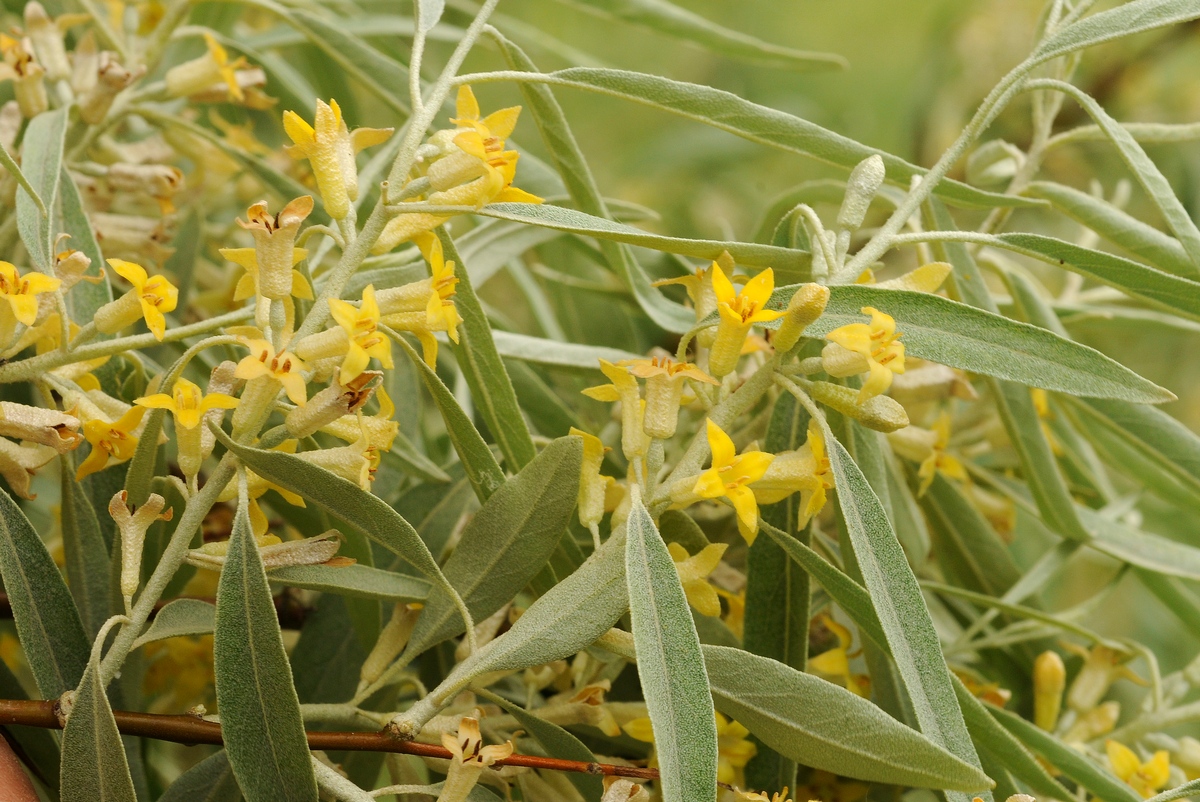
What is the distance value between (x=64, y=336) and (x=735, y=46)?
0.63 metres

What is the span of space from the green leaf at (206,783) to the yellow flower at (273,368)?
0.22 m

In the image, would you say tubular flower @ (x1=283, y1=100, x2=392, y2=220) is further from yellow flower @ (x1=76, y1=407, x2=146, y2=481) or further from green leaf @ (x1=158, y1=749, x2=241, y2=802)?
green leaf @ (x1=158, y1=749, x2=241, y2=802)

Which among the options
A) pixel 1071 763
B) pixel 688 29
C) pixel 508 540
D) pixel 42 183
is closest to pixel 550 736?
pixel 508 540

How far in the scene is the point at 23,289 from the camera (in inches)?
19.1

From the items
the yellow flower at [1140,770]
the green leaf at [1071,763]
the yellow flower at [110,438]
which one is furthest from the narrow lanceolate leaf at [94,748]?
the yellow flower at [1140,770]

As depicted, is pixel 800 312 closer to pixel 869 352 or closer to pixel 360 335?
pixel 869 352

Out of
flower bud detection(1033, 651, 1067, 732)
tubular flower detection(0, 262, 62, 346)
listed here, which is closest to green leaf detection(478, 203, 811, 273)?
tubular flower detection(0, 262, 62, 346)

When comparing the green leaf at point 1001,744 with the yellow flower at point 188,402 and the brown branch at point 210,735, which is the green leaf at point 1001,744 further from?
the yellow flower at point 188,402

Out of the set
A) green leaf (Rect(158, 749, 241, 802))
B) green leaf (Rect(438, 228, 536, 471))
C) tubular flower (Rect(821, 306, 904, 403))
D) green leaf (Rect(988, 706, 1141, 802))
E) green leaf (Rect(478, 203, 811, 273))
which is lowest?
green leaf (Rect(158, 749, 241, 802))

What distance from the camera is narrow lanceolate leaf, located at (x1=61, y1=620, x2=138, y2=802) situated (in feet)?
1.47

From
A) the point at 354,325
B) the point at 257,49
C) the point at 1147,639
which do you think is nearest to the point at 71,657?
the point at 354,325

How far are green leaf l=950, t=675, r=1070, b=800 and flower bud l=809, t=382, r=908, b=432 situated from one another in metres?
0.15

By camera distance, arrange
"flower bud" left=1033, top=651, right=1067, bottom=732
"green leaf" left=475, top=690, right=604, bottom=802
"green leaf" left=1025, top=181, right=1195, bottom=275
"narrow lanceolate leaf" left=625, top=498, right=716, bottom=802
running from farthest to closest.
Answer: "flower bud" left=1033, top=651, right=1067, bottom=732 < "green leaf" left=1025, top=181, right=1195, bottom=275 < "green leaf" left=475, top=690, right=604, bottom=802 < "narrow lanceolate leaf" left=625, top=498, right=716, bottom=802

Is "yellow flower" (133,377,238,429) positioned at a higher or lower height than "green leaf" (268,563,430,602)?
higher
